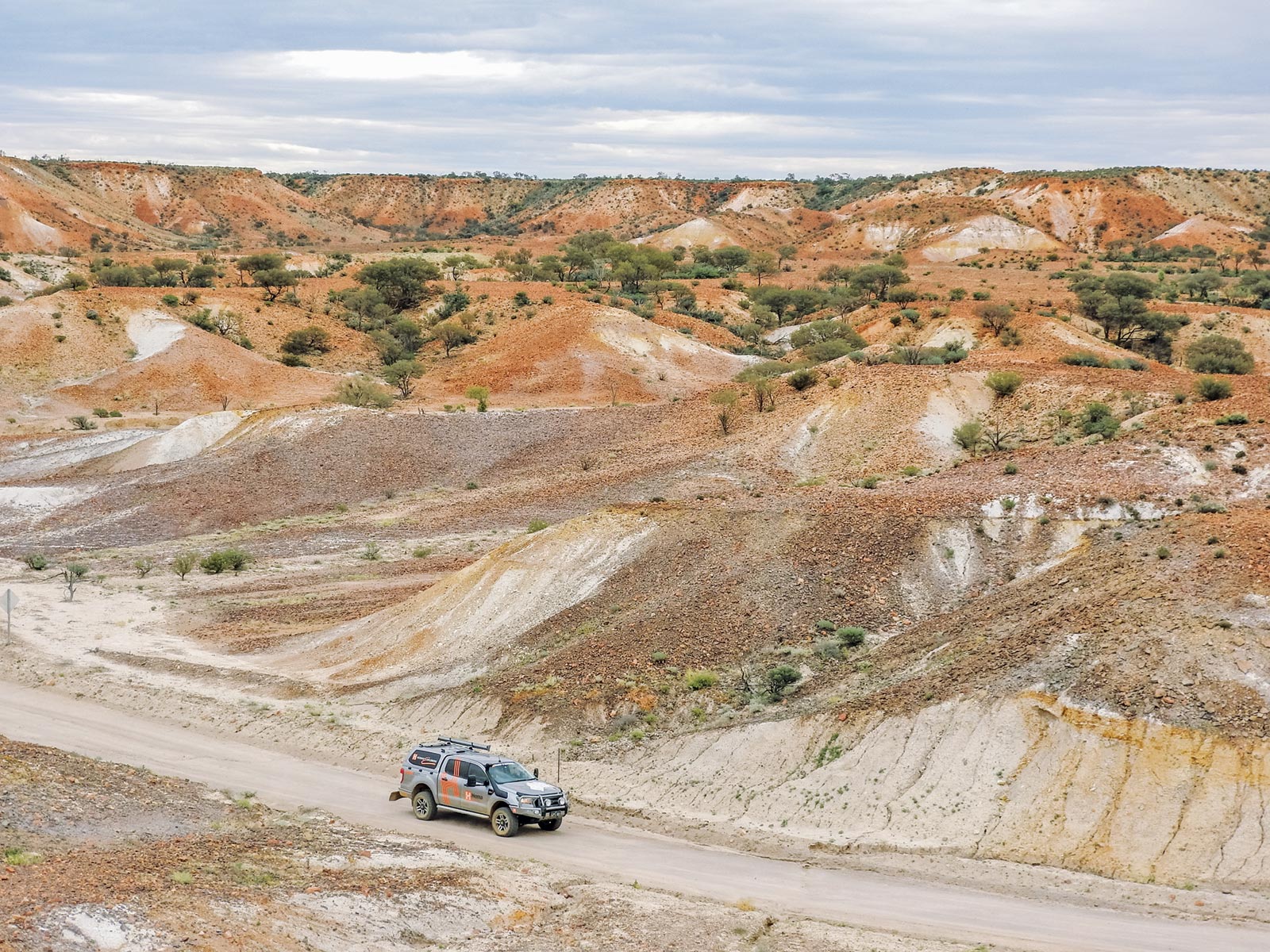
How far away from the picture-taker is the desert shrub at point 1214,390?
43.1m

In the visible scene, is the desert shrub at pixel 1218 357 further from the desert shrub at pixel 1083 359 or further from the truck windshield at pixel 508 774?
the truck windshield at pixel 508 774

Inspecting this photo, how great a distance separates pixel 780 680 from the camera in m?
26.9

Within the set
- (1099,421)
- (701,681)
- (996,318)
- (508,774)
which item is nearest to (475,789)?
(508,774)

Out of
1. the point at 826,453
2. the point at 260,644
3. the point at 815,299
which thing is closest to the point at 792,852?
the point at 260,644

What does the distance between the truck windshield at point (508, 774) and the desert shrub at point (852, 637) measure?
27.7ft

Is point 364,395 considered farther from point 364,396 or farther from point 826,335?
point 826,335

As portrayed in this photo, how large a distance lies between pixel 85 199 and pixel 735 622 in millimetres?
154519

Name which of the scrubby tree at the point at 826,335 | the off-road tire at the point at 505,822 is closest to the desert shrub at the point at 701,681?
the off-road tire at the point at 505,822

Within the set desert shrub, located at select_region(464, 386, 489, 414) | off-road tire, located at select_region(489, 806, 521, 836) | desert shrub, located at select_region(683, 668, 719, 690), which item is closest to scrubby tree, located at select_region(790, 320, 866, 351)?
desert shrub, located at select_region(464, 386, 489, 414)

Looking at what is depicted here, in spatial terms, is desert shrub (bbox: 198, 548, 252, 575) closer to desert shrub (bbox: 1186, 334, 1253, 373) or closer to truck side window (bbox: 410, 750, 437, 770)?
truck side window (bbox: 410, 750, 437, 770)

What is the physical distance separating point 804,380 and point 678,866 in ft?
137

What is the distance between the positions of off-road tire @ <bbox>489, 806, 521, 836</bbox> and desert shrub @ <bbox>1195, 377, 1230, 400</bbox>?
30.3 metres

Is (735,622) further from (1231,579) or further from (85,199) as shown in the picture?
Result: (85,199)

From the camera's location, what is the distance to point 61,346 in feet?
263
